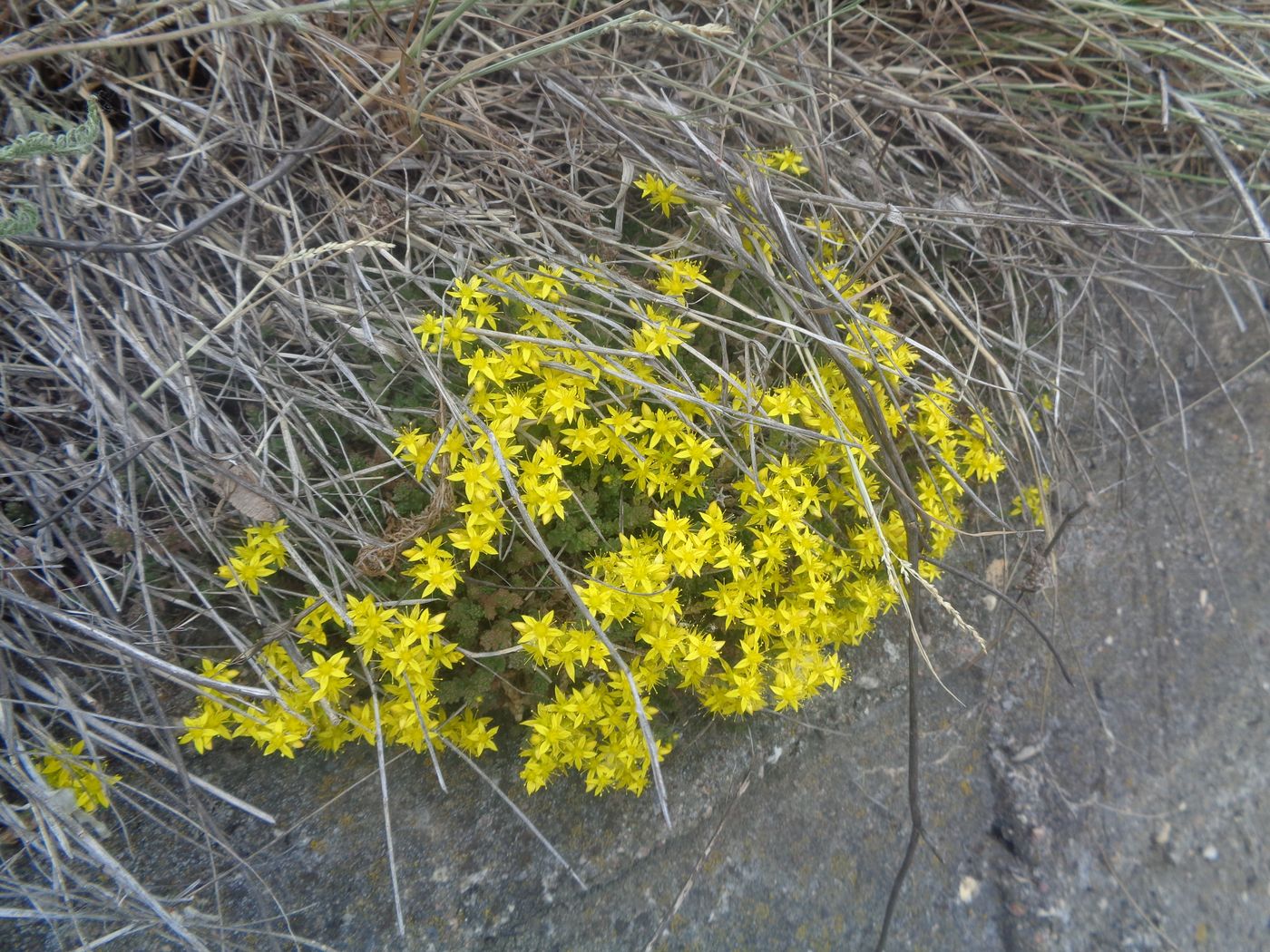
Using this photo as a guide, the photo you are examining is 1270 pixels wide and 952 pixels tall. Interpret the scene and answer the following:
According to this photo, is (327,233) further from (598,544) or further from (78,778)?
(78,778)

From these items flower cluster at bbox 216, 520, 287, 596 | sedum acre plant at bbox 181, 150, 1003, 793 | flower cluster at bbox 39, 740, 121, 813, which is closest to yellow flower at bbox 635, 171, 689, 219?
sedum acre plant at bbox 181, 150, 1003, 793

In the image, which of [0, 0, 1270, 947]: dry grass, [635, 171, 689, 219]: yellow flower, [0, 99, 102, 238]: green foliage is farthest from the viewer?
[635, 171, 689, 219]: yellow flower

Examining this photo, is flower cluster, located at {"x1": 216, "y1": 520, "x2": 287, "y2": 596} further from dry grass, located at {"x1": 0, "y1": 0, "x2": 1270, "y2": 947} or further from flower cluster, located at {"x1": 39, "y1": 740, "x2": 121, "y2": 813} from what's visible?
flower cluster, located at {"x1": 39, "y1": 740, "x2": 121, "y2": 813}

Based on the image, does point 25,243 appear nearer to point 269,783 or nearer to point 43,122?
point 43,122

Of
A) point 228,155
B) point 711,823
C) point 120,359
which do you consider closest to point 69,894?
point 120,359

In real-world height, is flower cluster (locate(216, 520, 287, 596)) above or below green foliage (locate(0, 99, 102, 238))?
below

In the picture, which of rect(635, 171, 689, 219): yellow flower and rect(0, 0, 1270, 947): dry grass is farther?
rect(635, 171, 689, 219): yellow flower

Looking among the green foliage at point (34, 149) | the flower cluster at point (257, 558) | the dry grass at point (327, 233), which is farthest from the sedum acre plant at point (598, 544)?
the green foliage at point (34, 149)

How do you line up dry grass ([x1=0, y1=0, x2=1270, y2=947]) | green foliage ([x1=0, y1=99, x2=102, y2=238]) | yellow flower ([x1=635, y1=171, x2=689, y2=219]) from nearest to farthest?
1. green foliage ([x1=0, y1=99, x2=102, y2=238])
2. dry grass ([x1=0, y1=0, x2=1270, y2=947])
3. yellow flower ([x1=635, y1=171, x2=689, y2=219])
